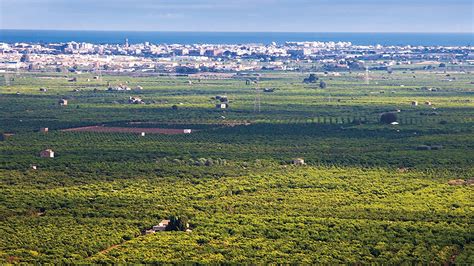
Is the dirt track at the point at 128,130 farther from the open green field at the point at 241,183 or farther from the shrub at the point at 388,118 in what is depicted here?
the shrub at the point at 388,118

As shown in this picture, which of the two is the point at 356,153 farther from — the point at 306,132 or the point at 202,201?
the point at 202,201

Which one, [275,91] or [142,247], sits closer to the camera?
[142,247]

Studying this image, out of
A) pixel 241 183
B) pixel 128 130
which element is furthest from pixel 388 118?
pixel 241 183

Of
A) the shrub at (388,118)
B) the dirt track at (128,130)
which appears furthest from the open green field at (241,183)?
the dirt track at (128,130)

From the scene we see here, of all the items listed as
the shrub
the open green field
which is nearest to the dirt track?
the open green field

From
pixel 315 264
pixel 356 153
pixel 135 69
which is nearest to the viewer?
pixel 315 264

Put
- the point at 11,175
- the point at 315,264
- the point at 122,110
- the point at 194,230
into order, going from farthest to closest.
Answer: the point at 122,110, the point at 11,175, the point at 194,230, the point at 315,264

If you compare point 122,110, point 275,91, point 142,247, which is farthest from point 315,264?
point 275,91

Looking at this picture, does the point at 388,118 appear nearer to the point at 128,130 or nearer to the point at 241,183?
the point at 128,130

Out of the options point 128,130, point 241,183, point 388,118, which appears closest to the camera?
point 241,183
